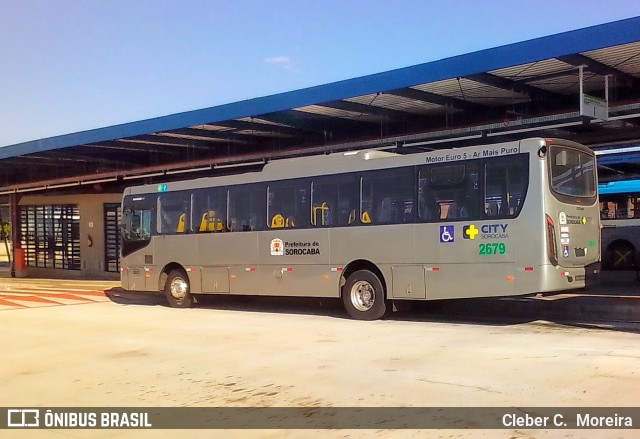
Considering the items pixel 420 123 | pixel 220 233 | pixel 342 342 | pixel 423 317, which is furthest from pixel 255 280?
pixel 420 123

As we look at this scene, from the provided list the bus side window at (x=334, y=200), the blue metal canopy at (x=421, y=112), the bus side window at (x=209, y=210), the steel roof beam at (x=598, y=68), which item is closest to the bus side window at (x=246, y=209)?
the bus side window at (x=209, y=210)

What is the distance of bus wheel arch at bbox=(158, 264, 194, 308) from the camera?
17.0 metres

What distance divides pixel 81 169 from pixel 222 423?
80.0 feet

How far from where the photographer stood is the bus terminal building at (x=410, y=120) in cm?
1277

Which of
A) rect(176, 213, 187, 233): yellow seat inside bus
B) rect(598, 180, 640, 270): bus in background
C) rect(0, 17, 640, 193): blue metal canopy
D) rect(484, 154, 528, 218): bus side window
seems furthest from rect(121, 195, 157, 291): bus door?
rect(598, 180, 640, 270): bus in background

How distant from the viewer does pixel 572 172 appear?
11617 millimetres

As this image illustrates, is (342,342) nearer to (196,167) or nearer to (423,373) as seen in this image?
(423,373)

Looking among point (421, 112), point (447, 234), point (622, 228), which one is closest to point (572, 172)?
point (447, 234)

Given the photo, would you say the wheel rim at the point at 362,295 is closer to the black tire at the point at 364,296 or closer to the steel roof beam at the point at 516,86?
the black tire at the point at 364,296

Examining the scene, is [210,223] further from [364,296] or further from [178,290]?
[364,296]

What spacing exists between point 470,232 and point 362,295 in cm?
285

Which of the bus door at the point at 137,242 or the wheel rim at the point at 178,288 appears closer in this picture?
the wheel rim at the point at 178,288

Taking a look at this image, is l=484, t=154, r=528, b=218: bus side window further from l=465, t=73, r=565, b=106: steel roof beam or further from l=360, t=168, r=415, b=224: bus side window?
l=465, t=73, r=565, b=106: steel roof beam

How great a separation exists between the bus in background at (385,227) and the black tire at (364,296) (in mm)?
25
